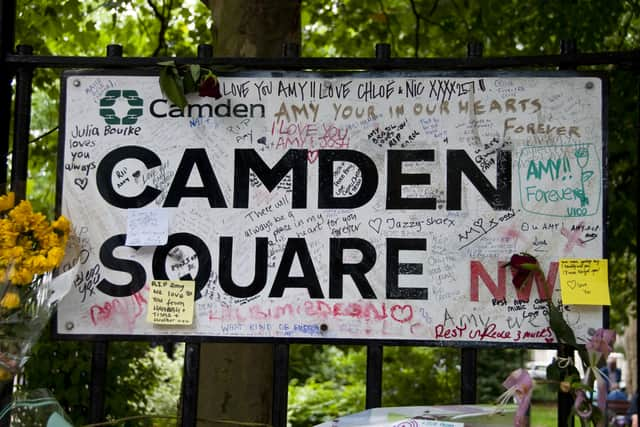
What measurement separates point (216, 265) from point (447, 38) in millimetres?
4688

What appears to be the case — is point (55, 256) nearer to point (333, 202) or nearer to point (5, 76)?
point (5, 76)

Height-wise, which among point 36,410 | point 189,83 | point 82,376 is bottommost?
point 82,376

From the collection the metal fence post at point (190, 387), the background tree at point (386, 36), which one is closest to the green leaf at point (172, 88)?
the metal fence post at point (190, 387)

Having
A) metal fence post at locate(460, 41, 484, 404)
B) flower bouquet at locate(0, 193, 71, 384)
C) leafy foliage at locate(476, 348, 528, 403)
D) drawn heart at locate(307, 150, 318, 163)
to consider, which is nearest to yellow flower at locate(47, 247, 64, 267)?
flower bouquet at locate(0, 193, 71, 384)

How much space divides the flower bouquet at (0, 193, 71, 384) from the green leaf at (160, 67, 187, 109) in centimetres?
60

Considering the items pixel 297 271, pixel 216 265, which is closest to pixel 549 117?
pixel 297 271

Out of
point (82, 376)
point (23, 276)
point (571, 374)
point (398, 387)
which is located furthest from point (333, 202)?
point (398, 387)

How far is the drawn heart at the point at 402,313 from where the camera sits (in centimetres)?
307

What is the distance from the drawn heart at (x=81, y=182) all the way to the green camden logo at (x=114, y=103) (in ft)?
0.75

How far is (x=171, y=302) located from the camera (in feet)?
10.2

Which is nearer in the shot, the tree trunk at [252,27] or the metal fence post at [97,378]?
the metal fence post at [97,378]

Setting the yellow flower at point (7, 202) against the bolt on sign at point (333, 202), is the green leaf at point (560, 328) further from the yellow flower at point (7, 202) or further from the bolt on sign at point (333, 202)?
the yellow flower at point (7, 202)

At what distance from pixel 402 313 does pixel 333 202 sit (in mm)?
470

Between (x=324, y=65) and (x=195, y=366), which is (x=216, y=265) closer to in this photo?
(x=195, y=366)
